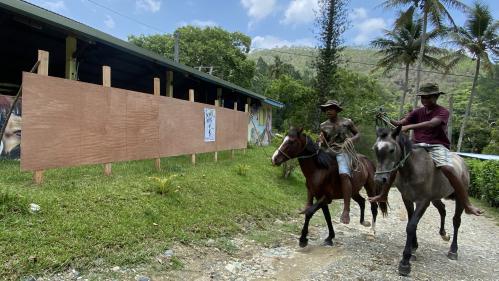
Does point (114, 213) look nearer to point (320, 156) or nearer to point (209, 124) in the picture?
point (320, 156)

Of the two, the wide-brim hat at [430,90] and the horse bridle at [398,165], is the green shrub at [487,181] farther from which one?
the horse bridle at [398,165]

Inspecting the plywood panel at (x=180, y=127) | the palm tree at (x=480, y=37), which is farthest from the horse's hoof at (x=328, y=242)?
the palm tree at (x=480, y=37)

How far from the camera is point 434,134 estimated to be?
6.34 metres

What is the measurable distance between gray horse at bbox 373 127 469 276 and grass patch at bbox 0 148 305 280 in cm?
293

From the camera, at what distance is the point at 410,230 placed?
18.3 ft

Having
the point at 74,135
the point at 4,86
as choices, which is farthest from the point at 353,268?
the point at 4,86

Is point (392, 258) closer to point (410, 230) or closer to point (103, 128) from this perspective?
point (410, 230)

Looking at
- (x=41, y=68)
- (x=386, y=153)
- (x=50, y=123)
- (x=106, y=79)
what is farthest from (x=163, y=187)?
(x=386, y=153)

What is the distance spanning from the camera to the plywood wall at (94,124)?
5918 mm

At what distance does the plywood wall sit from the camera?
592cm

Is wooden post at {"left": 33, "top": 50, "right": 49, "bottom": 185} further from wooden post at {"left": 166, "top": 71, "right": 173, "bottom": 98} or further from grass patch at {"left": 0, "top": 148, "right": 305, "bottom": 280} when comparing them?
wooden post at {"left": 166, "top": 71, "right": 173, "bottom": 98}

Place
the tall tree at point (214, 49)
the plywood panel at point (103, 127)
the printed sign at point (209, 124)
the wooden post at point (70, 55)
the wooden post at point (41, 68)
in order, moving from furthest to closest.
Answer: the tall tree at point (214, 49) → the printed sign at point (209, 124) → the wooden post at point (70, 55) → the plywood panel at point (103, 127) → the wooden post at point (41, 68)

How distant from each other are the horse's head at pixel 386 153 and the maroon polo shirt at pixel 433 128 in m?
1.26

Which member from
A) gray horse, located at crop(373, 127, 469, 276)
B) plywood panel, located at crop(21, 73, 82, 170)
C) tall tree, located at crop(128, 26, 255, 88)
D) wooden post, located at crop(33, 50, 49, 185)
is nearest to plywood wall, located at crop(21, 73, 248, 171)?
plywood panel, located at crop(21, 73, 82, 170)
